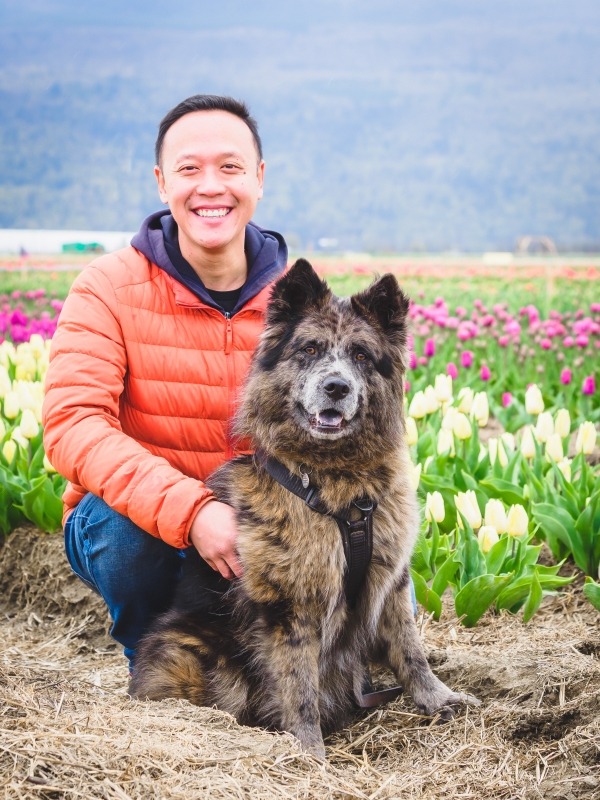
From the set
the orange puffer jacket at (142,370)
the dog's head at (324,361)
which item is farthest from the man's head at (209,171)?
the dog's head at (324,361)

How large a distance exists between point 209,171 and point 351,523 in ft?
4.37

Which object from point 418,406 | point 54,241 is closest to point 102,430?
point 418,406

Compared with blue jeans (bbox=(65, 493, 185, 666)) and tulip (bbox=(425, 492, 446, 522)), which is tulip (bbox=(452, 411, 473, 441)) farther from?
blue jeans (bbox=(65, 493, 185, 666))

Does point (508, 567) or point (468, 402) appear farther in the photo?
point (468, 402)

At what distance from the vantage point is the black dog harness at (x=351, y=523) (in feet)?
8.93

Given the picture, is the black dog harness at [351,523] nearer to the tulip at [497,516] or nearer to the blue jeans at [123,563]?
the blue jeans at [123,563]

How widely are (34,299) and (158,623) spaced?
246 inches

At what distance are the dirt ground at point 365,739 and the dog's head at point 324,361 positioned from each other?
0.90 metres

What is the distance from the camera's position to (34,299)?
8.59 metres

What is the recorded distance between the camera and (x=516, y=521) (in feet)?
11.6

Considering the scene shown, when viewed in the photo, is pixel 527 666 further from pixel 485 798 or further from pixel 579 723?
pixel 485 798

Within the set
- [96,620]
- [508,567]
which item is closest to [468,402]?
[508,567]

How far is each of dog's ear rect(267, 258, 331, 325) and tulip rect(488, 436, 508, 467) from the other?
2.03 metres

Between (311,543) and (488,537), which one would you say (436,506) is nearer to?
(488,537)
